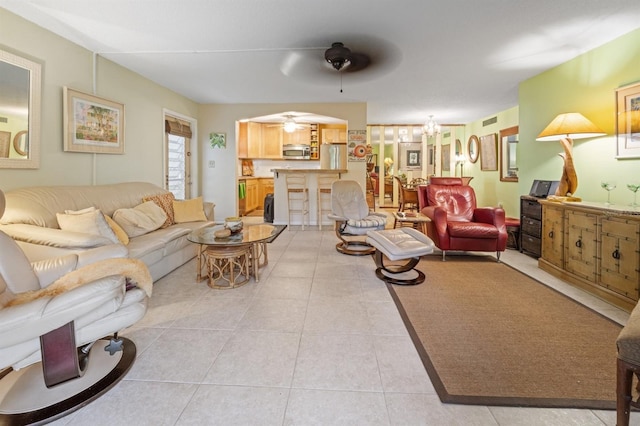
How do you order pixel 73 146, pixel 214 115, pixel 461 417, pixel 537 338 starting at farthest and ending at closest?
pixel 214 115
pixel 73 146
pixel 537 338
pixel 461 417

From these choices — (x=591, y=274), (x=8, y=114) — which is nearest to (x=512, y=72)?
(x=591, y=274)

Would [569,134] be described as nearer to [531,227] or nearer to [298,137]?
[531,227]

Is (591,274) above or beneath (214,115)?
beneath

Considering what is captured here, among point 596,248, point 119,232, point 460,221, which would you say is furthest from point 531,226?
point 119,232

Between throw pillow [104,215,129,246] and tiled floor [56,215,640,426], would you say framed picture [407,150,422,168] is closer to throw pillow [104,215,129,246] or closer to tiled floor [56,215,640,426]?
tiled floor [56,215,640,426]

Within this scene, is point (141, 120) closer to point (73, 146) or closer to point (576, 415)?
point (73, 146)

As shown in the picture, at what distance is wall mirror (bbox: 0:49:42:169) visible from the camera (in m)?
2.65

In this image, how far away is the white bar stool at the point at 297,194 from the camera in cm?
623

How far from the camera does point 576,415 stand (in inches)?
55.9

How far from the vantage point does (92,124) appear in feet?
11.9

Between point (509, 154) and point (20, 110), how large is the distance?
7663mm

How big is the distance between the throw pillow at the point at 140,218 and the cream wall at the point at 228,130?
2.68m

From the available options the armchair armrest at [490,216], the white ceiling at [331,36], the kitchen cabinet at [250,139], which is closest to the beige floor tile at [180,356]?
the white ceiling at [331,36]

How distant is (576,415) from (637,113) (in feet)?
9.93
